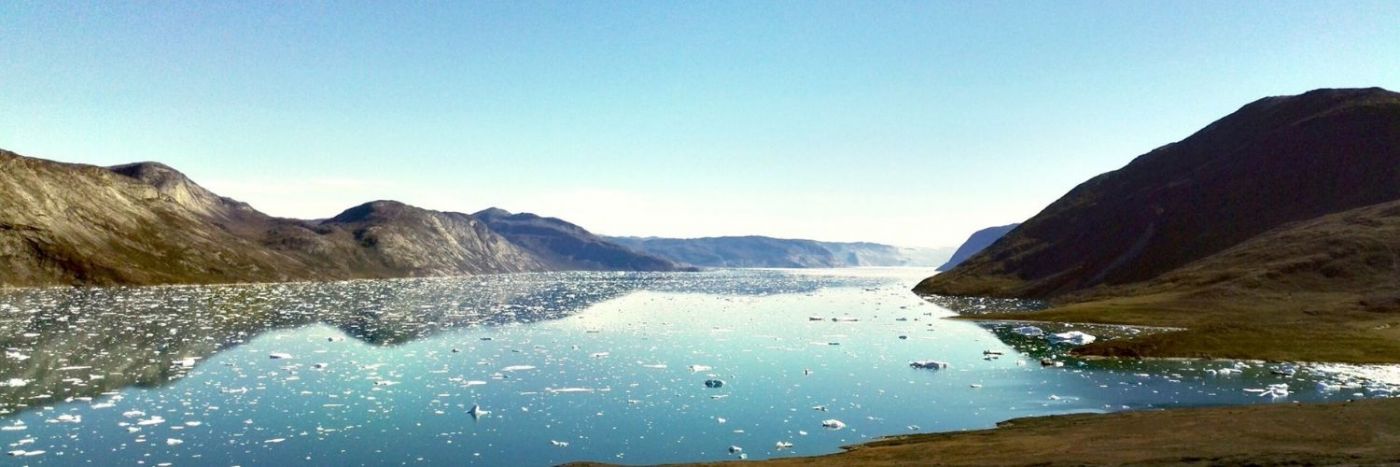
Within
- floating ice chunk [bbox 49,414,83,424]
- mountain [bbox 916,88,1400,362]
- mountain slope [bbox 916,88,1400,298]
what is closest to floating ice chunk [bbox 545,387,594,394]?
floating ice chunk [bbox 49,414,83,424]

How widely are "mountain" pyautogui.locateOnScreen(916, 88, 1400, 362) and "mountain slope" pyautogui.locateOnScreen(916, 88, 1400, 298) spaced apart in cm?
39

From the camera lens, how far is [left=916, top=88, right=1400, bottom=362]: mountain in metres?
59.9

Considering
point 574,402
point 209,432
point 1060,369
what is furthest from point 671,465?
point 1060,369

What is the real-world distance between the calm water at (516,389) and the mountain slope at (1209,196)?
3190 inches

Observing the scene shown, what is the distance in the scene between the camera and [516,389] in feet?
128

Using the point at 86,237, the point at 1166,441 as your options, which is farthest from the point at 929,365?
the point at 86,237

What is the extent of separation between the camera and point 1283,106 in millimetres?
174625

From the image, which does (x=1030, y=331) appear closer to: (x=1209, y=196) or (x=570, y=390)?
(x=570, y=390)

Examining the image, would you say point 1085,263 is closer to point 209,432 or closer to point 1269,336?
point 1269,336

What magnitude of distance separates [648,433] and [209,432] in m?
16.0

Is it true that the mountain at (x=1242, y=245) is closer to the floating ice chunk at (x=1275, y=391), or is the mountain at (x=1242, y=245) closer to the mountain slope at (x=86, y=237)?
the floating ice chunk at (x=1275, y=391)

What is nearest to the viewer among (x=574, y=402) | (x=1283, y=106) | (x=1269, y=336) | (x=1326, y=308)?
(x=574, y=402)

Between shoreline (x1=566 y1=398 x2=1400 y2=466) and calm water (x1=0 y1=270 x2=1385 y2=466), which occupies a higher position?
shoreline (x1=566 y1=398 x2=1400 y2=466)

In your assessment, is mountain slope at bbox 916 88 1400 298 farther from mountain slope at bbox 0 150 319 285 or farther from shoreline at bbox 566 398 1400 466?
mountain slope at bbox 0 150 319 285
